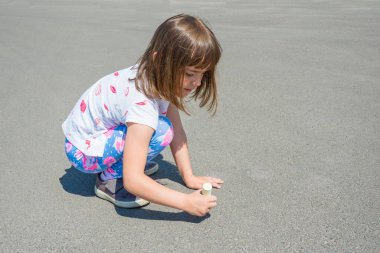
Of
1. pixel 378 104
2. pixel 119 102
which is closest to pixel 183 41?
pixel 119 102

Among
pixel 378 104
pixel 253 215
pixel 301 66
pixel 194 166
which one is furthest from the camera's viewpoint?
pixel 301 66

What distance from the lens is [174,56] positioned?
1.60 m

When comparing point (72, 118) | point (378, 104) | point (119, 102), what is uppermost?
point (119, 102)

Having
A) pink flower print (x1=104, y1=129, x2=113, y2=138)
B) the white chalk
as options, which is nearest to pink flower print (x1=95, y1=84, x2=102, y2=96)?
pink flower print (x1=104, y1=129, x2=113, y2=138)

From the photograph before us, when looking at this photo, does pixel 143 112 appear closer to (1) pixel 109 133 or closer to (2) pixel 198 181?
(1) pixel 109 133

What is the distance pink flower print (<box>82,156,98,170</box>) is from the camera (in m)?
1.88

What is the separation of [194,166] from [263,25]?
11.8ft

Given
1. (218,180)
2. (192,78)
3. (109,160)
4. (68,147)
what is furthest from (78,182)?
(192,78)

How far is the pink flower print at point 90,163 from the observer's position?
1.88m

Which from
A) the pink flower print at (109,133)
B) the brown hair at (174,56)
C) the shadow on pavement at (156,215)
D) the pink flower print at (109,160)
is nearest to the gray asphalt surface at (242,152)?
the shadow on pavement at (156,215)

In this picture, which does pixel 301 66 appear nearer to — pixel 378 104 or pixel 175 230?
pixel 378 104

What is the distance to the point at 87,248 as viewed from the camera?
5.57ft

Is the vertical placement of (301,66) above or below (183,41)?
below

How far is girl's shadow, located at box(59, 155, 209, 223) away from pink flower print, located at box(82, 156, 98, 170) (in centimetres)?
22
